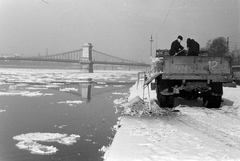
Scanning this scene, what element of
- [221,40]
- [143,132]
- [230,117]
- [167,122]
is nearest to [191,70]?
[230,117]

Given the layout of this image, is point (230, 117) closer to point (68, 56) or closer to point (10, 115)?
point (10, 115)

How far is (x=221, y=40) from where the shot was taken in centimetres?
4312

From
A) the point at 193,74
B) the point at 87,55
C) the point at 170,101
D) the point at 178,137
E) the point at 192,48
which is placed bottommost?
the point at 178,137

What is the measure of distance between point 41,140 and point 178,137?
9.51 ft

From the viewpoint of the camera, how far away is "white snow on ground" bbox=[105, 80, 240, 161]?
14.4 ft

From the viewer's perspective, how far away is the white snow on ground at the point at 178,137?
4.38 m

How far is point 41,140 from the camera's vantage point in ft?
18.7

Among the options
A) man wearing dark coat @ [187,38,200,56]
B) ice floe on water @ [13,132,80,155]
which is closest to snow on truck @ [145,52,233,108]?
man wearing dark coat @ [187,38,200,56]

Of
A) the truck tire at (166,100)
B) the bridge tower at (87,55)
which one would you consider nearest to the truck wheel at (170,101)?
the truck tire at (166,100)

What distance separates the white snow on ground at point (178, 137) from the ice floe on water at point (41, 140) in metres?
0.99

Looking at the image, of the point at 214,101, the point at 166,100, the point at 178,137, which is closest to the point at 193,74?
the point at 166,100

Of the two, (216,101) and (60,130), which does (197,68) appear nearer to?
(216,101)

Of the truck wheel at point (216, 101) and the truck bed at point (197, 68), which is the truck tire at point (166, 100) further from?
the truck wheel at point (216, 101)

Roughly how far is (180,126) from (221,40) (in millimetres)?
40050
